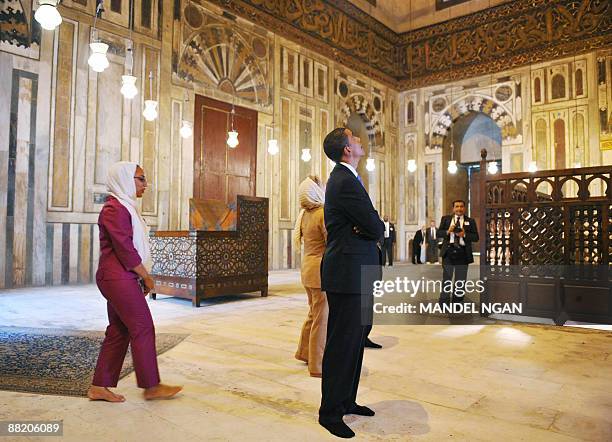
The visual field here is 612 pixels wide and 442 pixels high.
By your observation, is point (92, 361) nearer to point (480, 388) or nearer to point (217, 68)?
point (480, 388)

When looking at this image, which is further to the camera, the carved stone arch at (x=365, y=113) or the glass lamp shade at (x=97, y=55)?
the carved stone arch at (x=365, y=113)

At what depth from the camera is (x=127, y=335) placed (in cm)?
277

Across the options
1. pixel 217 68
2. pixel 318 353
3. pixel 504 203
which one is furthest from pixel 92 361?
pixel 217 68

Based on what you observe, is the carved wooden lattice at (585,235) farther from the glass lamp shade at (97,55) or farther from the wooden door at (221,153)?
the wooden door at (221,153)

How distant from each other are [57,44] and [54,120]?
138 centimetres

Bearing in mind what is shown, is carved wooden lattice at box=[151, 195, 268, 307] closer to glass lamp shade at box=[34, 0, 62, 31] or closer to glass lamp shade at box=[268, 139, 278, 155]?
glass lamp shade at box=[34, 0, 62, 31]

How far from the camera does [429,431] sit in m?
2.32

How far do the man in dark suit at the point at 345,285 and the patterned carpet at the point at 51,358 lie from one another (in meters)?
1.61

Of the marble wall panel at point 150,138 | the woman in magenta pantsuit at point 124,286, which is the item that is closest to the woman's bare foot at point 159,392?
the woman in magenta pantsuit at point 124,286

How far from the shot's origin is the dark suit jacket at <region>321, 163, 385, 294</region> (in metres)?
2.30

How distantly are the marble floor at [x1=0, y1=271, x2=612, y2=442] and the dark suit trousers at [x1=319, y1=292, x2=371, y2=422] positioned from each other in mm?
144

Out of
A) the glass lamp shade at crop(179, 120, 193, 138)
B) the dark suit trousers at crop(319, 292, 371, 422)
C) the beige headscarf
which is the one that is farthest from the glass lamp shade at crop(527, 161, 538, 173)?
the dark suit trousers at crop(319, 292, 371, 422)

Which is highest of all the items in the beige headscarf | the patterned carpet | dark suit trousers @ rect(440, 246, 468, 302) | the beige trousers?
the beige headscarf

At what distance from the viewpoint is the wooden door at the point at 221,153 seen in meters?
10.5
